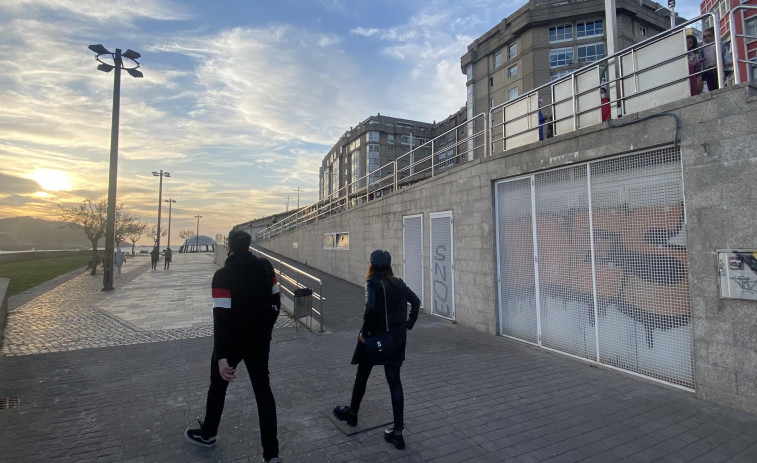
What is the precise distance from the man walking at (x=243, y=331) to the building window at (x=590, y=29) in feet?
157

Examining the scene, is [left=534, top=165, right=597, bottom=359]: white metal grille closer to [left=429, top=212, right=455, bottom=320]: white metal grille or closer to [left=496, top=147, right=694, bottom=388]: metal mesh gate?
[left=496, top=147, right=694, bottom=388]: metal mesh gate

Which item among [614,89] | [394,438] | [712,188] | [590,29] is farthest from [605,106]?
[590,29]

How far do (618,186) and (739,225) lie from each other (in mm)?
1456

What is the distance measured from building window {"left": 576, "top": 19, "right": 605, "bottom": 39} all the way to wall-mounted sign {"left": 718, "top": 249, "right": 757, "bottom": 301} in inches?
1763

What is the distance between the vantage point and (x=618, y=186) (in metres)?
5.16

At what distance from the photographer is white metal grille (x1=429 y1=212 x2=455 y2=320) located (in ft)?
27.6

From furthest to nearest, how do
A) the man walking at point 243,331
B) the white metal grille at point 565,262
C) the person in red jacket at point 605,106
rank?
the person in red jacket at point 605,106
the white metal grille at point 565,262
the man walking at point 243,331

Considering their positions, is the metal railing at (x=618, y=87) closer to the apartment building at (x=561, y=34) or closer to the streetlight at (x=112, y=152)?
the streetlight at (x=112, y=152)

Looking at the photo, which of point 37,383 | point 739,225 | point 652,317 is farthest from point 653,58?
point 37,383

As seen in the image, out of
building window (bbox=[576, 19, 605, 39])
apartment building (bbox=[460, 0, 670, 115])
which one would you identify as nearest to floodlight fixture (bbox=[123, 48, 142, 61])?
apartment building (bbox=[460, 0, 670, 115])

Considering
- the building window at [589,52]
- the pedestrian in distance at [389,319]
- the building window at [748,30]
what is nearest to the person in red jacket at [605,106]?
Answer: the building window at [748,30]

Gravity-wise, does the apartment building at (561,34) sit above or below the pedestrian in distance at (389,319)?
above

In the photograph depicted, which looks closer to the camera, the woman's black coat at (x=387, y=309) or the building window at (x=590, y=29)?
the woman's black coat at (x=387, y=309)

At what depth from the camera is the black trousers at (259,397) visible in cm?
290
